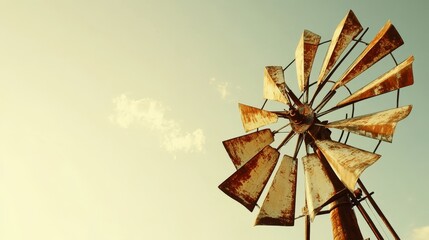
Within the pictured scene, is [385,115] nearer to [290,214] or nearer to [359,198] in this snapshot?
[359,198]

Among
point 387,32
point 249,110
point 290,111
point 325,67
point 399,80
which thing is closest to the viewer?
point 399,80

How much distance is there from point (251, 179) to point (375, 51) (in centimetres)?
261

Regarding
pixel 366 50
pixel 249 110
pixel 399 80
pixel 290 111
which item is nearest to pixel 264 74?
A: pixel 249 110

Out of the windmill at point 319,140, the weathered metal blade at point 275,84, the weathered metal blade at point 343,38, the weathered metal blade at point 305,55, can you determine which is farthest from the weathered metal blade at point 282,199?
the weathered metal blade at point 343,38

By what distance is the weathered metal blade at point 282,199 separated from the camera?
164 inches

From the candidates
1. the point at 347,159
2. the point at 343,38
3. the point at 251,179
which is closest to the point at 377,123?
the point at 347,159

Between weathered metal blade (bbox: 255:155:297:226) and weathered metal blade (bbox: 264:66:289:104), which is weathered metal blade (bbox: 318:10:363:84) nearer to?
weathered metal blade (bbox: 264:66:289:104)

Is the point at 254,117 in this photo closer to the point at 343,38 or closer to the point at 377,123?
the point at 343,38

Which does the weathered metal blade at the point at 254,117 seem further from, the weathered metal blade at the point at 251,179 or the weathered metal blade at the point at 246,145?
the weathered metal blade at the point at 251,179

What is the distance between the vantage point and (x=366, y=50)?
4.91 meters

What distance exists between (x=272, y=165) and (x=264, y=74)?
6.19ft

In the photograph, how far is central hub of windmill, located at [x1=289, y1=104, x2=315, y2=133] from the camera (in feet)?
15.7

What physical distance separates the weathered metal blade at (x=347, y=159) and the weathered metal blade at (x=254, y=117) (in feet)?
3.52

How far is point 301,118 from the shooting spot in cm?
484
